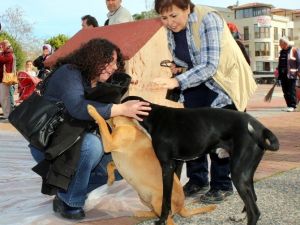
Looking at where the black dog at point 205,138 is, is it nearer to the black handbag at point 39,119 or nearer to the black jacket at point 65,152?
the black jacket at point 65,152

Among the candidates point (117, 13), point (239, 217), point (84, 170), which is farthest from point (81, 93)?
point (117, 13)

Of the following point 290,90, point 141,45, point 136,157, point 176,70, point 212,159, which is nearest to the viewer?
point 136,157

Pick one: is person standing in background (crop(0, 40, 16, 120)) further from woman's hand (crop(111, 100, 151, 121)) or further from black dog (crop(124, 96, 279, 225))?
black dog (crop(124, 96, 279, 225))

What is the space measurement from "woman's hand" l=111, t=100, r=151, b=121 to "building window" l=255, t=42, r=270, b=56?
7193 cm

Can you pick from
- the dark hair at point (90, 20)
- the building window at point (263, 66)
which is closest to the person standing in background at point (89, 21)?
the dark hair at point (90, 20)

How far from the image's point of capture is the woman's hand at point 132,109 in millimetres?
2977

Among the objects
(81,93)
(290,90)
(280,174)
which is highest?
(81,93)

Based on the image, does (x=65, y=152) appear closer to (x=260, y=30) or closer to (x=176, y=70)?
(x=176, y=70)

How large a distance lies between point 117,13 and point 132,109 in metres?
3.54

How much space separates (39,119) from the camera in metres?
3.26

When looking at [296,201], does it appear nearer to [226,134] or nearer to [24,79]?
[226,134]

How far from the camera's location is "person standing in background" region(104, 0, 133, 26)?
6.19 meters

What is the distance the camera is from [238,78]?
355 centimetres

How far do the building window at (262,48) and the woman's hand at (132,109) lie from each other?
236 feet
